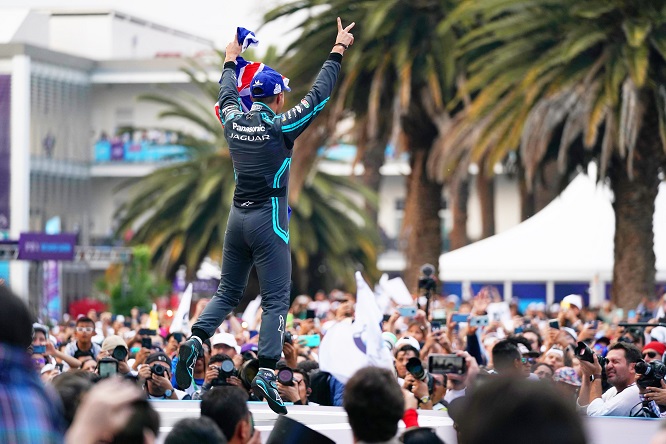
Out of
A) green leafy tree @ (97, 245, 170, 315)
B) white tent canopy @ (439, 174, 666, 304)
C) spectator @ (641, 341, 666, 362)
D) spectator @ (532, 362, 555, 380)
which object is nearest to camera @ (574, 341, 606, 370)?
spectator @ (532, 362, 555, 380)

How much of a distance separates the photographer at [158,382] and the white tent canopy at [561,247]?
57.0ft

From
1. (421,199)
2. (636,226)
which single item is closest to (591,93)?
(636,226)

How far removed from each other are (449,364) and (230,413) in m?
2.36

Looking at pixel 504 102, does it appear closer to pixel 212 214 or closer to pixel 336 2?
pixel 336 2

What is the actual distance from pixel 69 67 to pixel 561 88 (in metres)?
39.0

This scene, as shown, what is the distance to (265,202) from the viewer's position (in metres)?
8.03

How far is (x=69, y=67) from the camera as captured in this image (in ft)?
182

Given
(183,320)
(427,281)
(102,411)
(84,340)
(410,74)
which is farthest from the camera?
(410,74)

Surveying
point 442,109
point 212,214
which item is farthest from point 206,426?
point 212,214

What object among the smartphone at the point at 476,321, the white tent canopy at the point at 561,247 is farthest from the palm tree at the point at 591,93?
the smartphone at the point at 476,321

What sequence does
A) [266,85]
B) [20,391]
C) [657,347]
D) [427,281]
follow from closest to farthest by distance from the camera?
[20,391] → [266,85] → [657,347] → [427,281]

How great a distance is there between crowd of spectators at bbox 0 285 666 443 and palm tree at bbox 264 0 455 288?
226 inches

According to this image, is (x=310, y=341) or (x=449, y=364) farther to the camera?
(x=310, y=341)

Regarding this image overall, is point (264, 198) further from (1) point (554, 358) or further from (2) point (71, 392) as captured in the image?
(1) point (554, 358)
